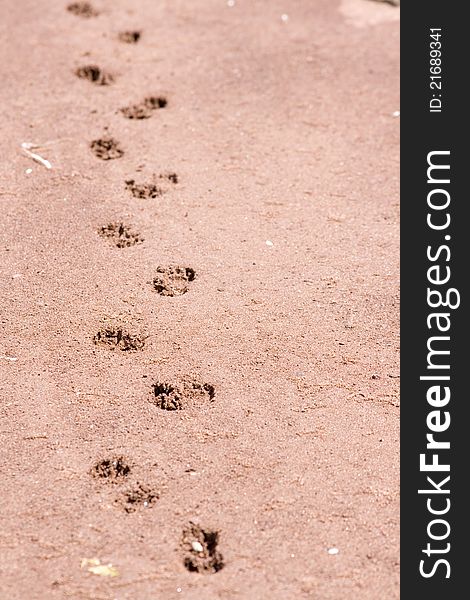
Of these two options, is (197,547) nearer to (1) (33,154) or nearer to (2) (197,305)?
(2) (197,305)

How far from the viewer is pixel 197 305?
475 cm

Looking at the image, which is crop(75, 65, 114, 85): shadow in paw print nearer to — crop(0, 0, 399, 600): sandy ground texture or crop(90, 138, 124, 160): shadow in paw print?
crop(0, 0, 399, 600): sandy ground texture

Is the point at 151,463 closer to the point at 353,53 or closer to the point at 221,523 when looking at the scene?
the point at 221,523

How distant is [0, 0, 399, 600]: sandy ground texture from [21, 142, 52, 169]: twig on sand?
18 millimetres

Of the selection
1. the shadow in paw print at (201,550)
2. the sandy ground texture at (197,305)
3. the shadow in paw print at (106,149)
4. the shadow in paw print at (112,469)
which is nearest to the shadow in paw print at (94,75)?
the sandy ground texture at (197,305)

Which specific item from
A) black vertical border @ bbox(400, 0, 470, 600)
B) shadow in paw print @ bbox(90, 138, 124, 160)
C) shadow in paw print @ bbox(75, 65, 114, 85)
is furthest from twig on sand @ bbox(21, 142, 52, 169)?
black vertical border @ bbox(400, 0, 470, 600)

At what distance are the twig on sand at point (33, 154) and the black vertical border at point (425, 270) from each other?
2155 mm

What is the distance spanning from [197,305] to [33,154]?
1667 millimetres

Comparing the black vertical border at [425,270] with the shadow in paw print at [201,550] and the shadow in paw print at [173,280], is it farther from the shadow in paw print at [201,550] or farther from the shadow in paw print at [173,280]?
the shadow in paw print at [173,280]

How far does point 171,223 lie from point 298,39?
2.45 metres

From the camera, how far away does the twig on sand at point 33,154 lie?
559 cm

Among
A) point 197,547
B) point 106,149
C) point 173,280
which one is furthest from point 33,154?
point 197,547

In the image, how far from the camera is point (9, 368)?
443 cm

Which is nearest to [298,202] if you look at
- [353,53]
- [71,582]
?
[353,53]
